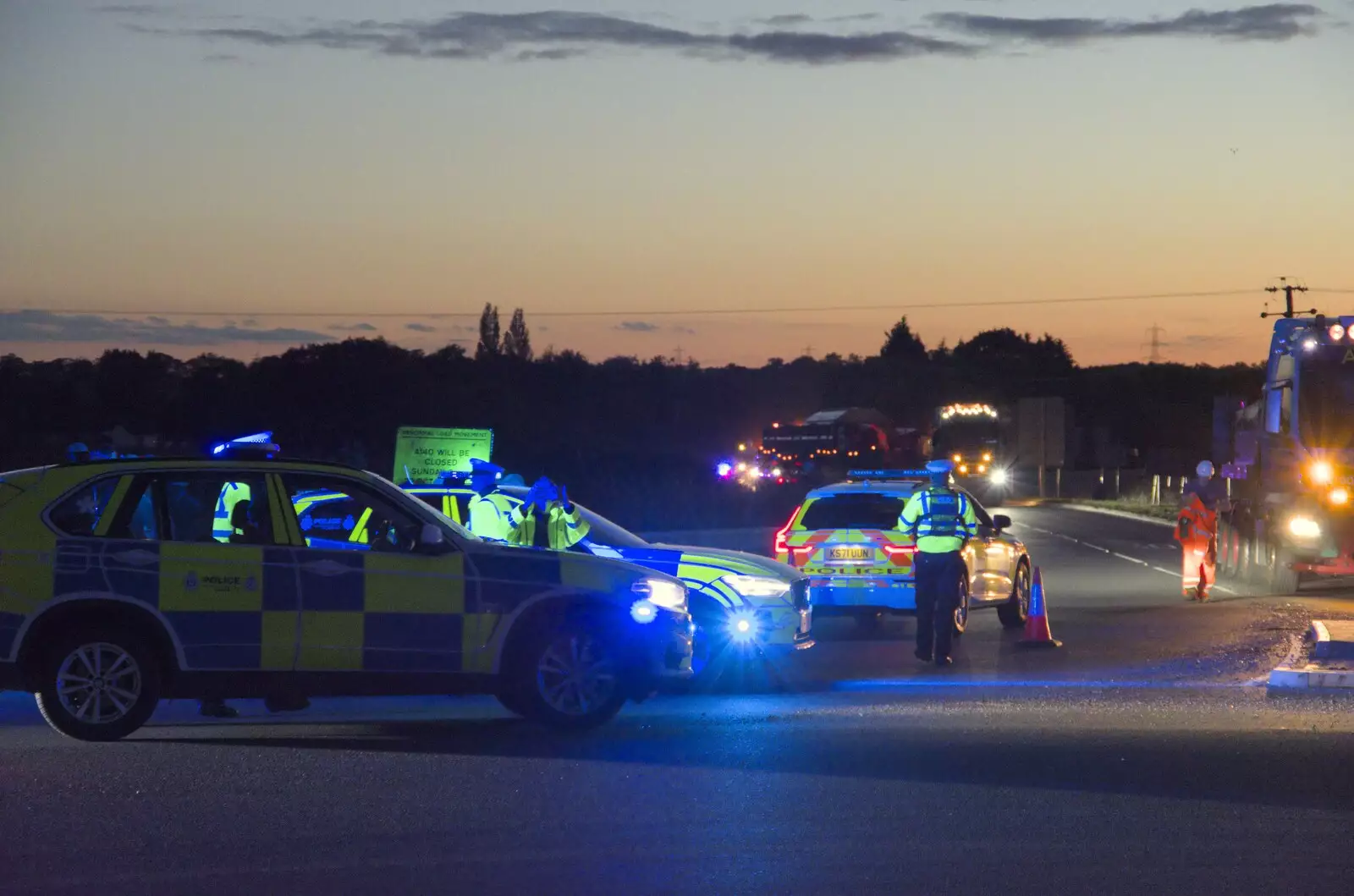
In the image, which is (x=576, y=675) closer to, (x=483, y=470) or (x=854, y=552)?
(x=483, y=470)

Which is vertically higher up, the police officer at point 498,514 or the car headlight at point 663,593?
the police officer at point 498,514

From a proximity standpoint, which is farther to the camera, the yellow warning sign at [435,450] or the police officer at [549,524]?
the yellow warning sign at [435,450]

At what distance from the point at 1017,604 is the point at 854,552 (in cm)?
220

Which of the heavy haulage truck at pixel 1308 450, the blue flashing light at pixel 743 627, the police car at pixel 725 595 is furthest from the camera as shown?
the heavy haulage truck at pixel 1308 450

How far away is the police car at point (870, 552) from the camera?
16719 mm

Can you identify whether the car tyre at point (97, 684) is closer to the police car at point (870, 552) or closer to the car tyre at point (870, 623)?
the police car at point (870, 552)

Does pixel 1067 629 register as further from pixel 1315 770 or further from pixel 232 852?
pixel 232 852

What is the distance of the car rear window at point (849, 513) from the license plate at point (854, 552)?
0.24m

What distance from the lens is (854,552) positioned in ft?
55.1

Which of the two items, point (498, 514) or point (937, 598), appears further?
point (937, 598)

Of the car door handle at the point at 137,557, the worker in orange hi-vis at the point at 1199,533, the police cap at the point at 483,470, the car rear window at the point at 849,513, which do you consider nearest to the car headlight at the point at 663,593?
the car door handle at the point at 137,557

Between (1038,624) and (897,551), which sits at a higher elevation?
(897,551)

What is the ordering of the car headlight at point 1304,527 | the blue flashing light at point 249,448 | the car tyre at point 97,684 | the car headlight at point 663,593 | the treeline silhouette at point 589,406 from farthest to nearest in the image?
the treeline silhouette at point 589,406 → the car headlight at point 1304,527 → the blue flashing light at point 249,448 → the car headlight at point 663,593 → the car tyre at point 97,684

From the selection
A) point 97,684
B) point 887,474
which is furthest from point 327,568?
point 887,474
